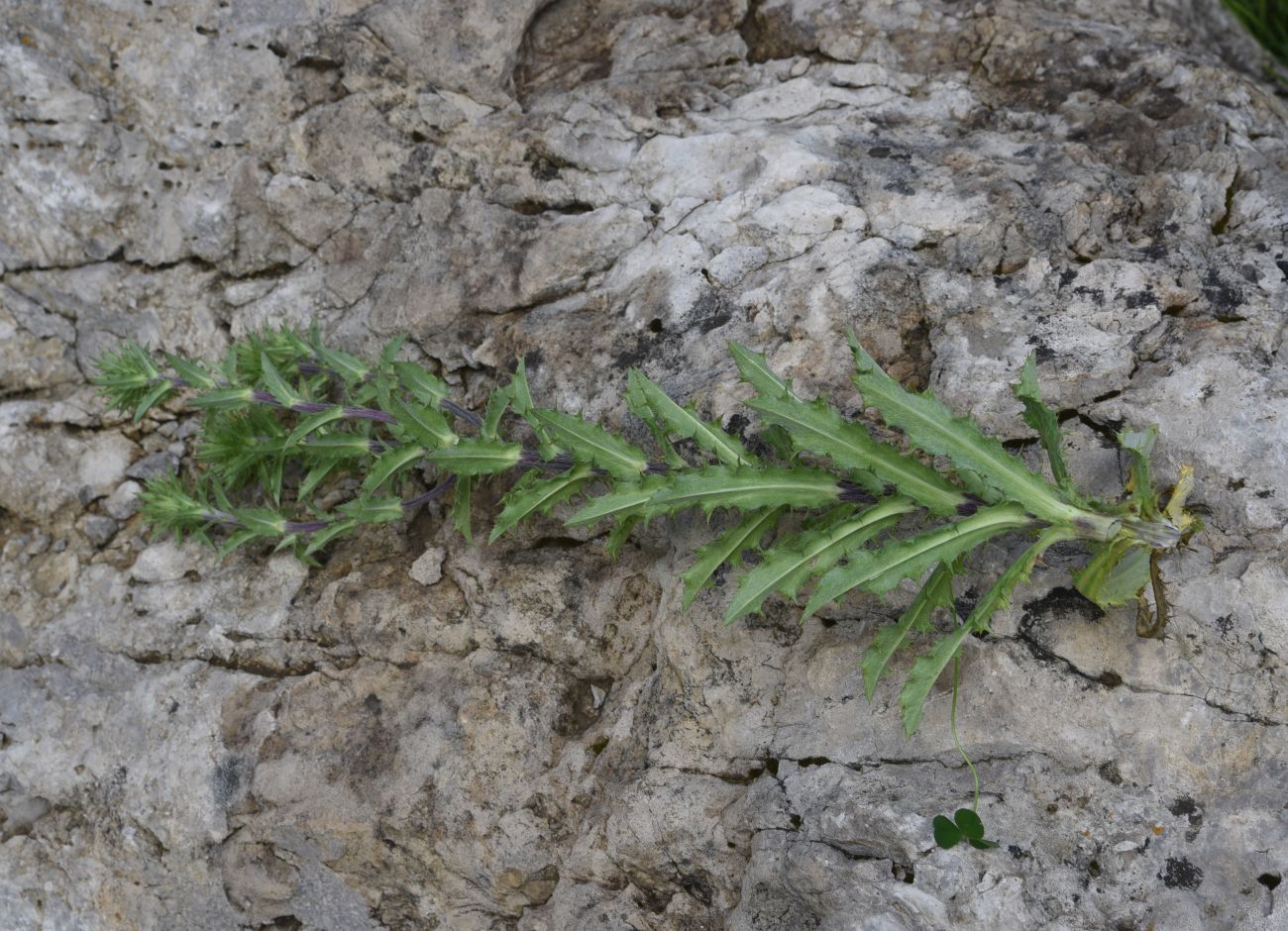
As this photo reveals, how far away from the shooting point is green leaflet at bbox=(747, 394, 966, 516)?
244 centimetres

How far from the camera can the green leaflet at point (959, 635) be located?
2.34 m

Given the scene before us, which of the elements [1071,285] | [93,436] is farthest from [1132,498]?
[93,436]

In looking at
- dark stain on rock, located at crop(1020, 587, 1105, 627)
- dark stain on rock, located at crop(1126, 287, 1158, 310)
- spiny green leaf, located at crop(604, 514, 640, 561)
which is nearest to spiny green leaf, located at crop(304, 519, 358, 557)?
spiny green leaf, located at crop(604, 514, 640, 561)

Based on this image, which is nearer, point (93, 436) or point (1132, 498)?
point (1132, 498)

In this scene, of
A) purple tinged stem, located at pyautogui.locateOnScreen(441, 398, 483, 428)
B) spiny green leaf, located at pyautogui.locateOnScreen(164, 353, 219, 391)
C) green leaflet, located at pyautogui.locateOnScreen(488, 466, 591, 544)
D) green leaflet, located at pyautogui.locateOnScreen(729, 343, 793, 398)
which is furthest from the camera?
spiny green leaf, located at pyautogui.locateOnScreen(164, 353, 219, 391)

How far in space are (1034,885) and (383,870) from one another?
186cm

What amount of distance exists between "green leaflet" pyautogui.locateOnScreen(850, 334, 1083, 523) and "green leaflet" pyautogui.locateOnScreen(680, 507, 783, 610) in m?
0.44

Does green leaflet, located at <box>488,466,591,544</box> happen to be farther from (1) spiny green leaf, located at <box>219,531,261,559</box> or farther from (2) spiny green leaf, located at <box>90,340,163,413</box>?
(2) spiny green leaf, located at <box>90,340,163,413</box>

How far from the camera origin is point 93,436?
12.9ft

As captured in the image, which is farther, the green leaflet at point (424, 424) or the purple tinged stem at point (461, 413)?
the purple tinged stem at point (461, 413)

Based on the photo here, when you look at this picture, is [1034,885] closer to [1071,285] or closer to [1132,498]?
[1132,498]

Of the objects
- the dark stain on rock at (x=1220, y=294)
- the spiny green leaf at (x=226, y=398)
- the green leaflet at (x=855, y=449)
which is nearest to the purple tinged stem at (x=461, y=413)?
the spiny green leaf at (x=226, y=398)

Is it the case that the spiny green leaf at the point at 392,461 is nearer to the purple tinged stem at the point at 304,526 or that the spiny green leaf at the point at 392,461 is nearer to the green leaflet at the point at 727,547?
the purple tinged stem at the point at 304,526

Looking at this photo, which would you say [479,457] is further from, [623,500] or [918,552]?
[918,552]
